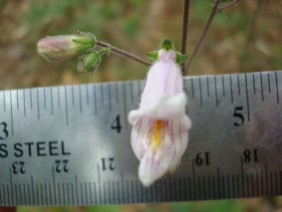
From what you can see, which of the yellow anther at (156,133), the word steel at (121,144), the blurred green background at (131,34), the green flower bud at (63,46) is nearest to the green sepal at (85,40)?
the green flower bud at (63,46)

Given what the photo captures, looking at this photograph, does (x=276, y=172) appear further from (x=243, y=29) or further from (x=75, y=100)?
(x=243, y=29)

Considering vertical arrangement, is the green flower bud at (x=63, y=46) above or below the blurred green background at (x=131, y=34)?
below

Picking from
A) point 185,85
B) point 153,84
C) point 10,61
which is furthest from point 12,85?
point 153,84

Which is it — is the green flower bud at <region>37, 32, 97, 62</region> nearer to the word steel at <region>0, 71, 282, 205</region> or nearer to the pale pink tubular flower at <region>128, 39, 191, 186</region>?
the word steel at <region>0, 71, 282, 205</region>

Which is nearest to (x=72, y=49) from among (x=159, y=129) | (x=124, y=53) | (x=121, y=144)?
(x=124, y=53)

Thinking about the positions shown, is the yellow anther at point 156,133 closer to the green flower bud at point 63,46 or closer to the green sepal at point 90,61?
the green sepal at point 90,61

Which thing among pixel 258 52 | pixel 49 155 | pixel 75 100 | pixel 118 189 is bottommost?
pixel 118 189

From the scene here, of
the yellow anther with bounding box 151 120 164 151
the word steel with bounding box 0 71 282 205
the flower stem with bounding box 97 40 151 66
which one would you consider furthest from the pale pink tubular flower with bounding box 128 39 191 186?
the word steel with bounding box 0 71 282 205
